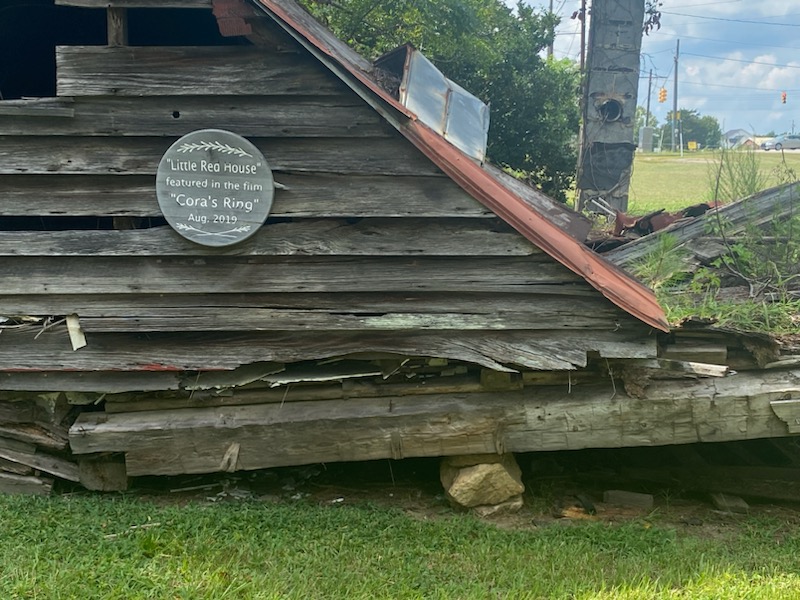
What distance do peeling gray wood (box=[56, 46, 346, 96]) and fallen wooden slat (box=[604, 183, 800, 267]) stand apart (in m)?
3.08

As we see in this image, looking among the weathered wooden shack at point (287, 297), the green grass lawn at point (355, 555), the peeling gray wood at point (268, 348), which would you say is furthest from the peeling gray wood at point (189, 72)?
the green grass lawn at point (355, 555)

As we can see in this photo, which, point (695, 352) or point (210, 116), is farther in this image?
point (695, 352)

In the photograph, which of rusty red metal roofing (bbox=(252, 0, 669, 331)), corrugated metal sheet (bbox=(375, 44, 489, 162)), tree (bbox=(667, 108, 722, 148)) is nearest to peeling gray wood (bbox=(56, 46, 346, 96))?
rusty red metal roofing (bbox=(252, 0, 669, 331))

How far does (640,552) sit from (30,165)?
467cm

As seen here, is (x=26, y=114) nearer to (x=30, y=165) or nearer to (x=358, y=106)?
(x=30, y=165)

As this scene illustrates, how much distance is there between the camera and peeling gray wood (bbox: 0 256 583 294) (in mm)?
4461

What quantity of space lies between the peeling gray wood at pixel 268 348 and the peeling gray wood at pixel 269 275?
33cm

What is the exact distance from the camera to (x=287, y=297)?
4.54 meters

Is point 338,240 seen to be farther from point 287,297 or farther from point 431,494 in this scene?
point 431,494

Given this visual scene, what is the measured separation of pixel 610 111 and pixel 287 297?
269 inches

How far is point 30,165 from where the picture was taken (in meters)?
4.38

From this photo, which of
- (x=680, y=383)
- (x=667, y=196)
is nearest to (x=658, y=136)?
(x=667, y=196)

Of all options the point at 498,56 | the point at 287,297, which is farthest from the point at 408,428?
the point at 498,56

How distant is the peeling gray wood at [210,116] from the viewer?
4.31m
